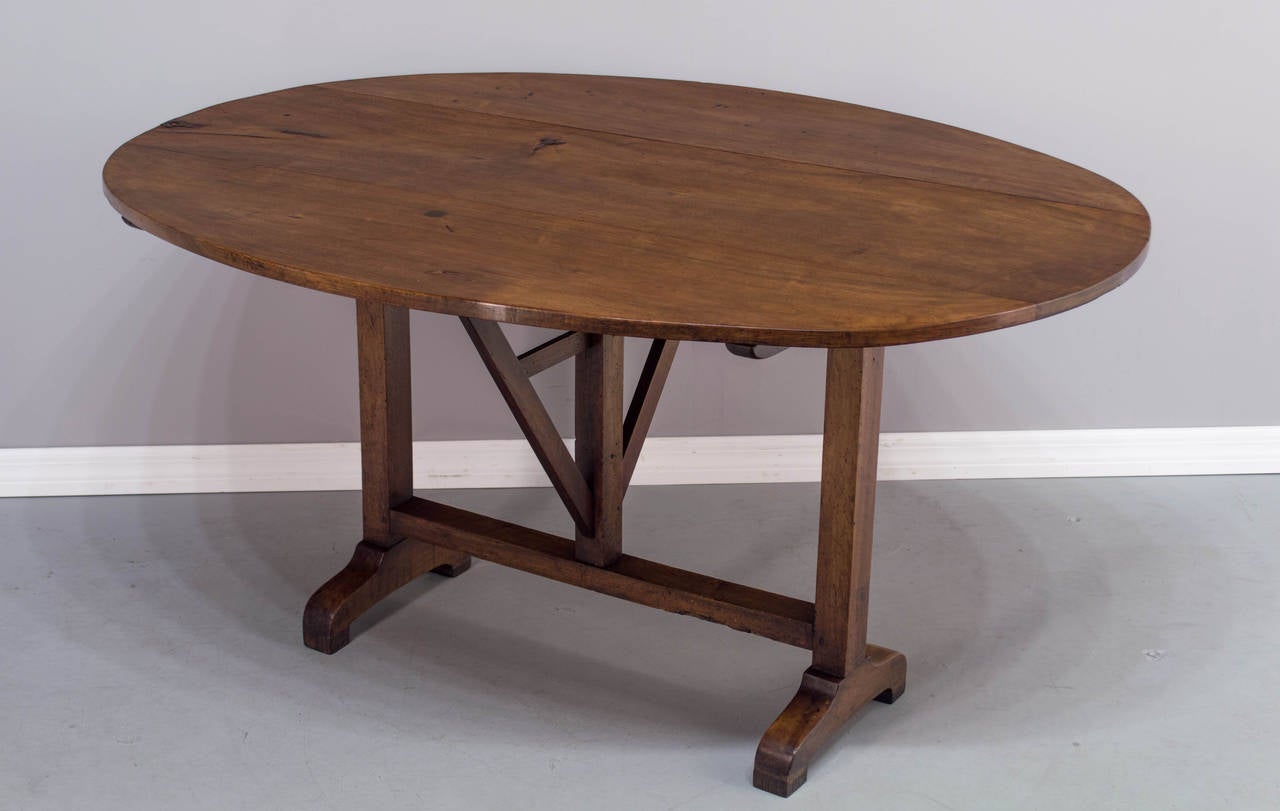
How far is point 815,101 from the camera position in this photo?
267cm

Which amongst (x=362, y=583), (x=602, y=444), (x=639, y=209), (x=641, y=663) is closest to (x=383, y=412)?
(x=362, y=583)

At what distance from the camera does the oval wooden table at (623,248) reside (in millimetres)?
1703

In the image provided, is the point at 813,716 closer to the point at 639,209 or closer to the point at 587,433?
the point at 587,433

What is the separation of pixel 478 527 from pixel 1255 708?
1317mm

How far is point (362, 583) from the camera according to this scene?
2.60 meters

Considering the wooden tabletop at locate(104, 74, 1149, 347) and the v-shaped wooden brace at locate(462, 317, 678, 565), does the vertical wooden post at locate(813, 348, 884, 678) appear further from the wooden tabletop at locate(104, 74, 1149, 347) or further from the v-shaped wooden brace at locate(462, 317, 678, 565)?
the v-shaped wooden brace at locate(462, 317, 678, 565)

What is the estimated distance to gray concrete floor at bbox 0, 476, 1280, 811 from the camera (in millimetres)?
2195

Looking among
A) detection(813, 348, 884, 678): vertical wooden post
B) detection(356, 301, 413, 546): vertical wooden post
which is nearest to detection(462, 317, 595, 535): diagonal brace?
detection(356, 301, 413, 546): vertical wooden post

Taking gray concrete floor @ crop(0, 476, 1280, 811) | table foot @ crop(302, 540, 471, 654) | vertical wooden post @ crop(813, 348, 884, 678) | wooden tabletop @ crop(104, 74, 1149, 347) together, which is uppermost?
wooden tabletop @ crop(104, 74, 1149, 347)

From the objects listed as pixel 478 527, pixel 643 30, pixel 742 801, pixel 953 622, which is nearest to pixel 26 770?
pixel 478 527

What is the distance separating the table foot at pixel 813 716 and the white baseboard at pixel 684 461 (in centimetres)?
92

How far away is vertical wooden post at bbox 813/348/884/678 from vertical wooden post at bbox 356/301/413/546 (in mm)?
786

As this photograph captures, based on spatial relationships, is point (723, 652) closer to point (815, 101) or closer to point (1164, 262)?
point (815, 101)

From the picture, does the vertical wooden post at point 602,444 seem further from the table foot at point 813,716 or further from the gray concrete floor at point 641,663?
the table foot at point 813,716
